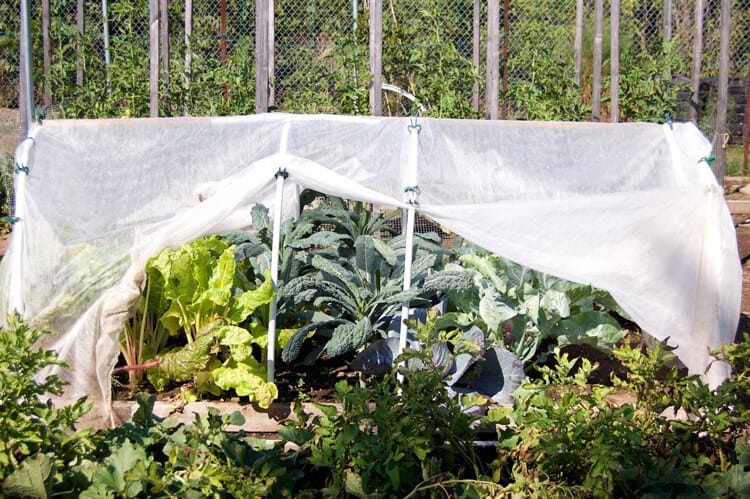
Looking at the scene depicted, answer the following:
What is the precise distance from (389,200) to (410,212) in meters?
0.10

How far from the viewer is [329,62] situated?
9.55 metres

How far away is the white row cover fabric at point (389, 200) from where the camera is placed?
3643 millimetres

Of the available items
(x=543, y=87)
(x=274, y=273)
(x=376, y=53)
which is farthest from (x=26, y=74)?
(x=543, y=87)

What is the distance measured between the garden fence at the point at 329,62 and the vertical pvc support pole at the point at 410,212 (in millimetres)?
2679

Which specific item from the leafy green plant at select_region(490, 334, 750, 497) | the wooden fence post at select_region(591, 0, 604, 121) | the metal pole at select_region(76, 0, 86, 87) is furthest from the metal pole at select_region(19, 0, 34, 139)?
the leafy green plant at select_region(490, 334, 750, 497)

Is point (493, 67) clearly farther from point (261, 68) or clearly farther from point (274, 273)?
point (274, 273)

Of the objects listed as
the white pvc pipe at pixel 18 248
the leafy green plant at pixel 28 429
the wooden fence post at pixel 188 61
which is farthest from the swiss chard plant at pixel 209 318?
the wooden fence post at pixel 188 61

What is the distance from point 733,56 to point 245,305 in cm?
1137

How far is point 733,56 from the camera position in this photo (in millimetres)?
13164

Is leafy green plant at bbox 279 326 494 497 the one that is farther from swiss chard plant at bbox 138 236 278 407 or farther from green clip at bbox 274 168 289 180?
green clip at bbox 274 168 289 180

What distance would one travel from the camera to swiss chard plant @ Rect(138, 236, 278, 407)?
12.2 ft

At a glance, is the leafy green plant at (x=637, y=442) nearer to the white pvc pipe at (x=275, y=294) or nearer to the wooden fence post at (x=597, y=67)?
the white pvc pipe at (x=275, y=294)

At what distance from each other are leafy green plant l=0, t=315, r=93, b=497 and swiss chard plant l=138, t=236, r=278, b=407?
1.36 metres

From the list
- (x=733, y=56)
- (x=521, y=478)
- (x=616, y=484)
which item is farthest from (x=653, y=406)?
(x=733, y=56)
